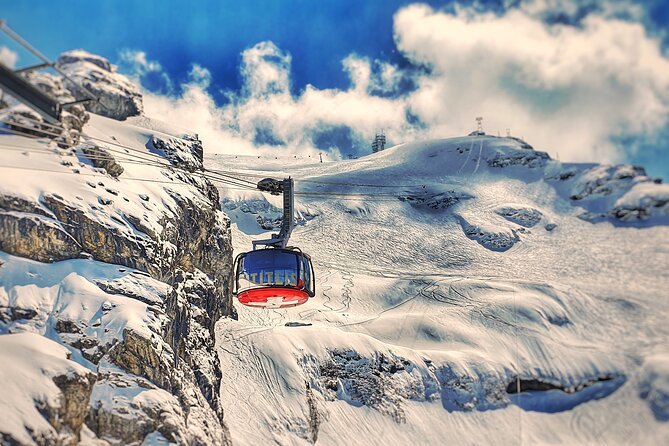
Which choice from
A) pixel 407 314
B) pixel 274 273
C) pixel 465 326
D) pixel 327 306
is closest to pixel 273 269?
pixel 274 273

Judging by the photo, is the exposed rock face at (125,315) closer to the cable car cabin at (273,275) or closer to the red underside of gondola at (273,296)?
the red underside of gondola at (273,296)

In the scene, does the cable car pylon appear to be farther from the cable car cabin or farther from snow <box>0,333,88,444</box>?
snow <box>0,333,88,444</box>

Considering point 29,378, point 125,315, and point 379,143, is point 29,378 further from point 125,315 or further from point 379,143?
point 379,143

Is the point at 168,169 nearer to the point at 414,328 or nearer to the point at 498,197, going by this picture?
the point at 414,328

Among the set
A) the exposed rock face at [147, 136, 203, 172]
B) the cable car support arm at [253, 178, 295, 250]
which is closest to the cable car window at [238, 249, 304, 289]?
the cable car support arm at [253, 178, 295, 250]

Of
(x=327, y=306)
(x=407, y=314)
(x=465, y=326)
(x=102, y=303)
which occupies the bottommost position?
(x=465, y=326)

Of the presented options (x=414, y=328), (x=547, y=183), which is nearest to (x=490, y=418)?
(x=414, y=328)

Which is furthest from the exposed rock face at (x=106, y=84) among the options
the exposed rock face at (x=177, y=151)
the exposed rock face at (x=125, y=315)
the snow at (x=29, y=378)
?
the snow at (x=29, y=378)
